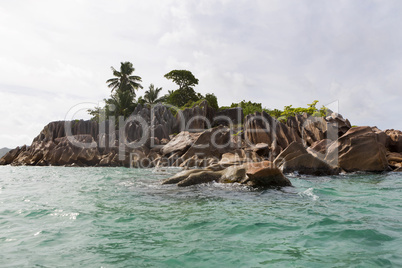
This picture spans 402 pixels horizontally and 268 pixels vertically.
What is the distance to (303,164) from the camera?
1716 cm

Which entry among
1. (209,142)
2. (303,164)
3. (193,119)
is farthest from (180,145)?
(303,164)

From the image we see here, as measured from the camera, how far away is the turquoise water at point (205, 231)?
4.43 meters

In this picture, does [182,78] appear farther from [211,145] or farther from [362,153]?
[362,153]

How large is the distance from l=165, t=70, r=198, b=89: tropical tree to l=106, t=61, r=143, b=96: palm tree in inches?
282

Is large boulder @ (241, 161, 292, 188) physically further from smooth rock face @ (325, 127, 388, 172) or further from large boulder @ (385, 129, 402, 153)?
large boulder @ (385, 129, 402, 153)

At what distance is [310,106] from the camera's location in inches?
1538

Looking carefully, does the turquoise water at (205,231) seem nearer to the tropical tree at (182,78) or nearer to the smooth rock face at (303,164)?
the smooth rock face at (303,164)

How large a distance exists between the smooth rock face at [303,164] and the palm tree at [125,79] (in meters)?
43.3

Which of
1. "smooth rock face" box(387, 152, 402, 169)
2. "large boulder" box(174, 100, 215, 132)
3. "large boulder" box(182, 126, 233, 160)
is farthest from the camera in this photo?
"large boulder" box(174, 100, 215, 132)

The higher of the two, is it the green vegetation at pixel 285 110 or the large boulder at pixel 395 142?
the green vegetation at pixel 285 110

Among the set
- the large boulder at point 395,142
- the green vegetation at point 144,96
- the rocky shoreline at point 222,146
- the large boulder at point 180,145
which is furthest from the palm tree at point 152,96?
the large boulder at point 395,142

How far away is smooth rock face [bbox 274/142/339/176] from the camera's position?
17.1 meters

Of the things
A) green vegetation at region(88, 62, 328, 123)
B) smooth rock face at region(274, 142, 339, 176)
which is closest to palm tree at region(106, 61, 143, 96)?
green vegetation at region(88, 62, 328, 123)

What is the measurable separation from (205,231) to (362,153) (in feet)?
53.4
